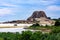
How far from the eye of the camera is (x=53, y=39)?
22.7 meters

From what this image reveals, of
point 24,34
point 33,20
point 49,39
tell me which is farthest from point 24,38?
point 33,20

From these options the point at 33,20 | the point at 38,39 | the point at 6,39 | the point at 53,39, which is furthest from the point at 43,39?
the point at 33,20

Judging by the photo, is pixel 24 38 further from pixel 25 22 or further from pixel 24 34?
pixel 25 22

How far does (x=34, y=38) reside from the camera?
24875mm

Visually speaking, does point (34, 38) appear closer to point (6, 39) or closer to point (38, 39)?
point (38, 39)

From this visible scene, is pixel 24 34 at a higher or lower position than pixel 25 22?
higher

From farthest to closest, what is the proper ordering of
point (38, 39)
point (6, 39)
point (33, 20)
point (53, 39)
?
point (33, 20) < point (6, 39) < point (38, 39) < point (53, 39)

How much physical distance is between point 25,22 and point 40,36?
8106 centimetres

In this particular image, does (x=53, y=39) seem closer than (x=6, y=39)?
Yes

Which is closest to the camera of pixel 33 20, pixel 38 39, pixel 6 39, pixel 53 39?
pixel 53 39

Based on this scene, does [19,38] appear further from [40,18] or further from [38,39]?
[40,18]

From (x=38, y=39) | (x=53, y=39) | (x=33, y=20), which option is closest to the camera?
(x=53, y=39)

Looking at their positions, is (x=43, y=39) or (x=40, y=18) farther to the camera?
(x=40, y=18)

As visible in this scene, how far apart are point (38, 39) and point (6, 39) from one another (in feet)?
14.6
